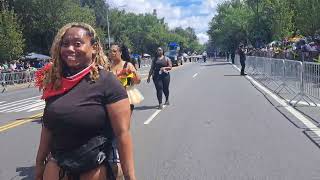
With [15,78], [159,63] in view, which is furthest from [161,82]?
[15,78]

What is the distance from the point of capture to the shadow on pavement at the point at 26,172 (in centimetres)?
721

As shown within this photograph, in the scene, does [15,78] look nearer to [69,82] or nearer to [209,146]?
[209,146]

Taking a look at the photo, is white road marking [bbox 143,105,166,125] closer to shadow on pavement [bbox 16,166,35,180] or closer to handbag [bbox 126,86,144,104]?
handbag [bbox 126,86,144,104]

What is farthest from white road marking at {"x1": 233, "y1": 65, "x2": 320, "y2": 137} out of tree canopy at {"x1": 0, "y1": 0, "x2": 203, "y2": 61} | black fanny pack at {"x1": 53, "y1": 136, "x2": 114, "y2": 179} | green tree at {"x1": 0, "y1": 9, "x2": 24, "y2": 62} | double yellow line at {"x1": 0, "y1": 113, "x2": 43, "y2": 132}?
green tree at {"x1": 0, "y1": 9, "x2": 24, "y2": 62}

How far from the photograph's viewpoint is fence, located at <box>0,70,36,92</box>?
3272cm

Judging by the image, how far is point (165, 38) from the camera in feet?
429

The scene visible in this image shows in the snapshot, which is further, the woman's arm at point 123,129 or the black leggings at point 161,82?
the black leggings at point 161,82

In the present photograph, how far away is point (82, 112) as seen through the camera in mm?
3113

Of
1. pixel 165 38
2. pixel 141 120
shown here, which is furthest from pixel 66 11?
pixel 165 38

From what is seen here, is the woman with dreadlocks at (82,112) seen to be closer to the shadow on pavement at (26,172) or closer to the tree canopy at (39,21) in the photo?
the shadow on pavement at (26,172)

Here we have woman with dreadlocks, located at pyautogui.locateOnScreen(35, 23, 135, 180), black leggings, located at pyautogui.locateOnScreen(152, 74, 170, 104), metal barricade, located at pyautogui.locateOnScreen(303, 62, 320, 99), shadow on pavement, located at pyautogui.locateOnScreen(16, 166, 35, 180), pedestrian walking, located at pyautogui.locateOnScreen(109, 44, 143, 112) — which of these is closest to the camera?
woman with dreadlocks, located at pyautogui.locateOnScreen(35, 23, 135, 180)

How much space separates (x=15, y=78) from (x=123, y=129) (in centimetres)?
3255

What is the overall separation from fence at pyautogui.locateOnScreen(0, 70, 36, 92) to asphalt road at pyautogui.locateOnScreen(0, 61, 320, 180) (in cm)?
1894

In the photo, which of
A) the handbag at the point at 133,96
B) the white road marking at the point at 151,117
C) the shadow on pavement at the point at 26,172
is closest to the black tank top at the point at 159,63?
the white road marking at the point at 151,117
